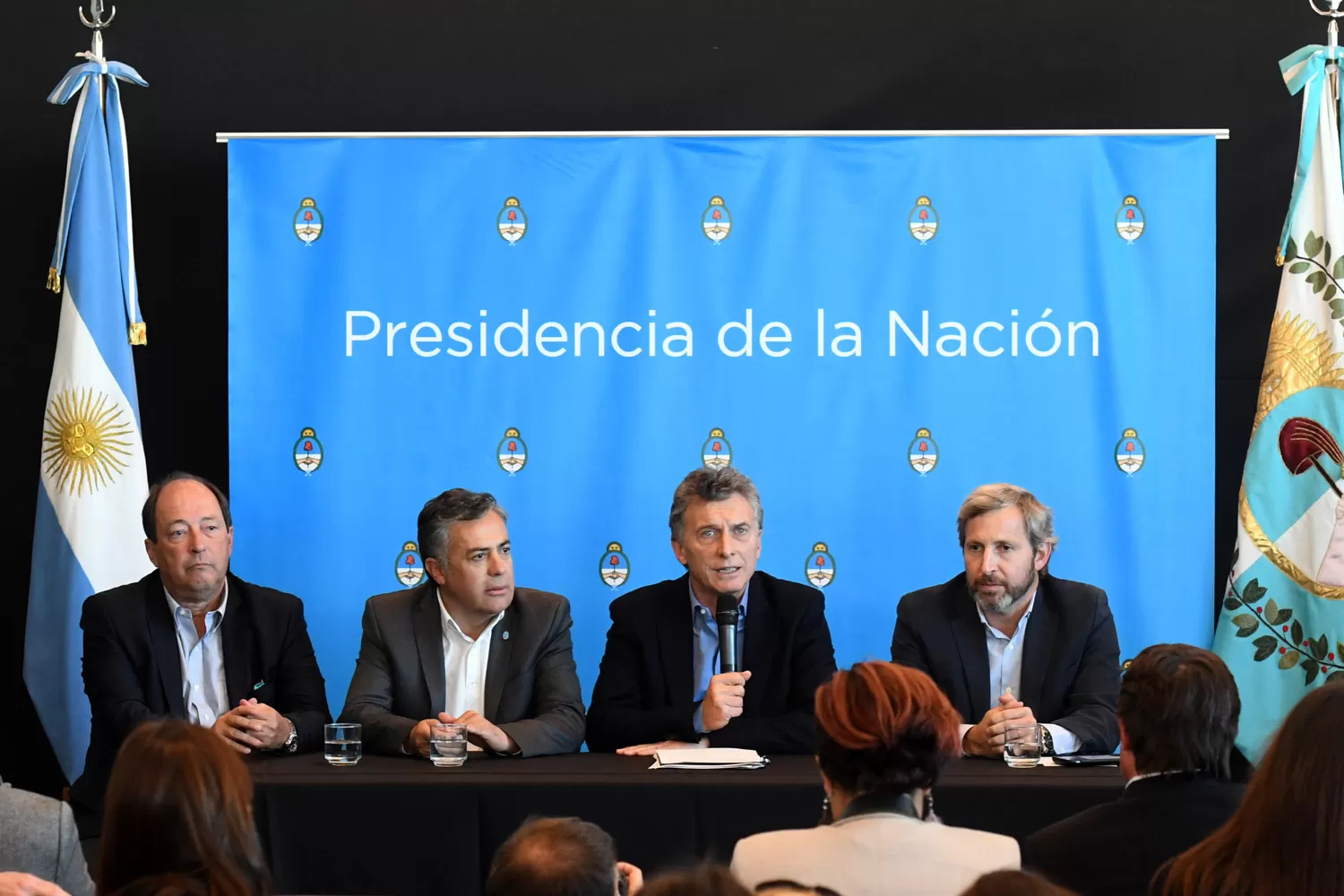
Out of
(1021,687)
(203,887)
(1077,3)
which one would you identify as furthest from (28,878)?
(1077,3)

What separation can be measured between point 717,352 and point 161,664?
1940mm

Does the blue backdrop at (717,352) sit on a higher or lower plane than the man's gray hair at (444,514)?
higher

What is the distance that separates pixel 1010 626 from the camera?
13.2 ft

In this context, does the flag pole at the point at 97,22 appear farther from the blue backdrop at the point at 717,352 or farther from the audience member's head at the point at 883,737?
the audience member's head at the point at 883,737

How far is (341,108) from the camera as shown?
522 cm

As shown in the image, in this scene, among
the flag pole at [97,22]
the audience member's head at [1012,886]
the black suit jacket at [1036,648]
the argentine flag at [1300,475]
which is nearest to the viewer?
the audience member's head at [1012,886]

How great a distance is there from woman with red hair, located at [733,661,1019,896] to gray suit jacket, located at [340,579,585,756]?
166cm

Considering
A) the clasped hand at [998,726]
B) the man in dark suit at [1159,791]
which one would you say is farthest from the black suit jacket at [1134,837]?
the clasped hand at [998,726]

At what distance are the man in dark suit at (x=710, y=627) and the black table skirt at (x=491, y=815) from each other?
0.72 meters

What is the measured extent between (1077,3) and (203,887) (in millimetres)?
4539

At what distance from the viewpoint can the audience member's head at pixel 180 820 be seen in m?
1.66

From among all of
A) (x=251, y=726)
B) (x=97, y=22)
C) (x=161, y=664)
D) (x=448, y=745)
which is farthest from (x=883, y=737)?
(x=97, y=22)

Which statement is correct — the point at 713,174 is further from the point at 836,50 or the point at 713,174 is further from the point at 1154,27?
the point at 1154,27

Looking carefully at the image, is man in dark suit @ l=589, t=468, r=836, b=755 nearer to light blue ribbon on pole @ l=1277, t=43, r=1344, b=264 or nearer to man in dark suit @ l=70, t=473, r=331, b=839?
man in dark suit @ l=70, t=473, r=331, b=839
